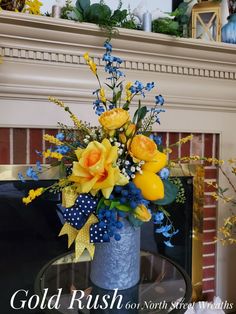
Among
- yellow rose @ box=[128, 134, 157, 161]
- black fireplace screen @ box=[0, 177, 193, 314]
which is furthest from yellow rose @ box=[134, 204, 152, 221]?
black fireplace screen @ box=[0, 177, 193, 314]

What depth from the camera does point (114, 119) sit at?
72 centimetres

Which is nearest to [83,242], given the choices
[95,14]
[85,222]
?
[85,222]

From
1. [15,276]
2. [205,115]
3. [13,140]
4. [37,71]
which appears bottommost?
[15,276]

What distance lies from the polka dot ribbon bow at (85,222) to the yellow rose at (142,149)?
15 cm

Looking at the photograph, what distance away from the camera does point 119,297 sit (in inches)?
31.9

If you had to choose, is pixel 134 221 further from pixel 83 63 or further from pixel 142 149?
pixel 83 63

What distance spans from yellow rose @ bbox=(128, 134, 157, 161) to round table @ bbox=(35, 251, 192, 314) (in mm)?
361

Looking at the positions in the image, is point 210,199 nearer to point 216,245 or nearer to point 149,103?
point 216,245

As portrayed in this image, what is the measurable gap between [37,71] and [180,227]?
88 centimetres

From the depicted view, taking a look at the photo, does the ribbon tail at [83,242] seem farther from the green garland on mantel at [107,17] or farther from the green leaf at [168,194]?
the green garland on mantel at [107,17]

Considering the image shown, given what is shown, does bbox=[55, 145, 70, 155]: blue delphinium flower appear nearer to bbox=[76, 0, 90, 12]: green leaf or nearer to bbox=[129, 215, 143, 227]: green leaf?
bbox=[129, 215, 143, 227]: green leaf

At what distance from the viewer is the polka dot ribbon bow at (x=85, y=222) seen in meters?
0.74

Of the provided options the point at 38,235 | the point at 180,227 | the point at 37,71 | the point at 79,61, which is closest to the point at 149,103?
the point at 79,61

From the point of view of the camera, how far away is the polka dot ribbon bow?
0.74 m
